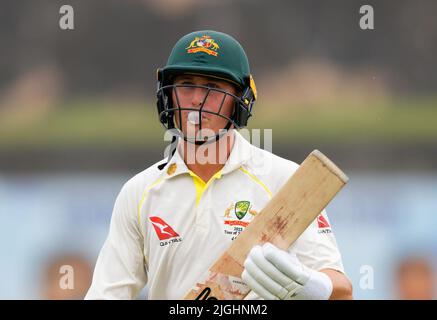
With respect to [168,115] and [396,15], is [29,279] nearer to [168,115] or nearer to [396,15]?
[168,115]

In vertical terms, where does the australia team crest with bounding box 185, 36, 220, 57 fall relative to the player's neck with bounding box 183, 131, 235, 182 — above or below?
above

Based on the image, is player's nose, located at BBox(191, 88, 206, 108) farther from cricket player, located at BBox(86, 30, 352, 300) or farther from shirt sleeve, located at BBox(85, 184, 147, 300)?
shirt sleeve, located at BBox(85, 184, 147, 300)

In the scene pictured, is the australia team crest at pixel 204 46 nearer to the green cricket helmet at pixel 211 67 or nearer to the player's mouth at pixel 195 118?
the green cricket helmet at pixel 211 67

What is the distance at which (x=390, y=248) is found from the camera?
5.20 m

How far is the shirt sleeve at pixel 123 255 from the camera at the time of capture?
9.07ft

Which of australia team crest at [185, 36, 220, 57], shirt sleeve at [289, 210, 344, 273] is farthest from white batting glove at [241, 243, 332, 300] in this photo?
australia team crest at [185, 36, 220, 57]

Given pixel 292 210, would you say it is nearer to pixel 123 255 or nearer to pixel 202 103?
pixel 202 103

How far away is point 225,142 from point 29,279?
283cm

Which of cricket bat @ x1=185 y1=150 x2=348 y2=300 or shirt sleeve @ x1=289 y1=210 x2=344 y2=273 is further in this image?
shirt sleeve @ x1=289 y1=210 x2=344 y2=273

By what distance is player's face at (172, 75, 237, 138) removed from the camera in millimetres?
2727

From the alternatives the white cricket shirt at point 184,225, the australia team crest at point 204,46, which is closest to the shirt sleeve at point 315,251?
the white cricket shirt at point 184,225

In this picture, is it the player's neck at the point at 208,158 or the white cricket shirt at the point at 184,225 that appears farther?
the player's neck at the point at 208,158

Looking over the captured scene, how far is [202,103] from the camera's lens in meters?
2.71
